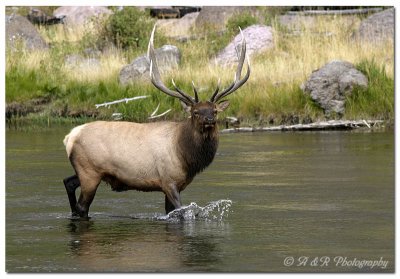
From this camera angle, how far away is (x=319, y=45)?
1027 inches

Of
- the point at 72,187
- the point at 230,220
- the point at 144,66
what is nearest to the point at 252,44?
the point at 144,66

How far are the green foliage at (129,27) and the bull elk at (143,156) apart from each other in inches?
667

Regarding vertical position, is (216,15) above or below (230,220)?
above

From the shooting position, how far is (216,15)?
32156 mm

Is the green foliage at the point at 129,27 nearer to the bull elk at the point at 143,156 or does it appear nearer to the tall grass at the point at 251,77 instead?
the tall grass at the point at 251,77

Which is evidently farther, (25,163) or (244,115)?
(244,115)

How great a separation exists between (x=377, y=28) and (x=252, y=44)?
9.94 ft

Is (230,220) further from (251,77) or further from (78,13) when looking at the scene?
(78,13)

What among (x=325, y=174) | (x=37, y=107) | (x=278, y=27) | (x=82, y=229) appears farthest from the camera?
(x=278, y=27)

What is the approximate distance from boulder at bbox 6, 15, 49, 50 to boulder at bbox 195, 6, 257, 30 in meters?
4.66

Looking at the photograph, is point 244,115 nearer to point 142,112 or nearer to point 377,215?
point 142,112

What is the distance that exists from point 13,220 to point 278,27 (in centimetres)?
1759

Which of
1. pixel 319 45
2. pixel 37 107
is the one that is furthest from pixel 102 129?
pixel 319 45

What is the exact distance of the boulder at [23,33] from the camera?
29297 mm
